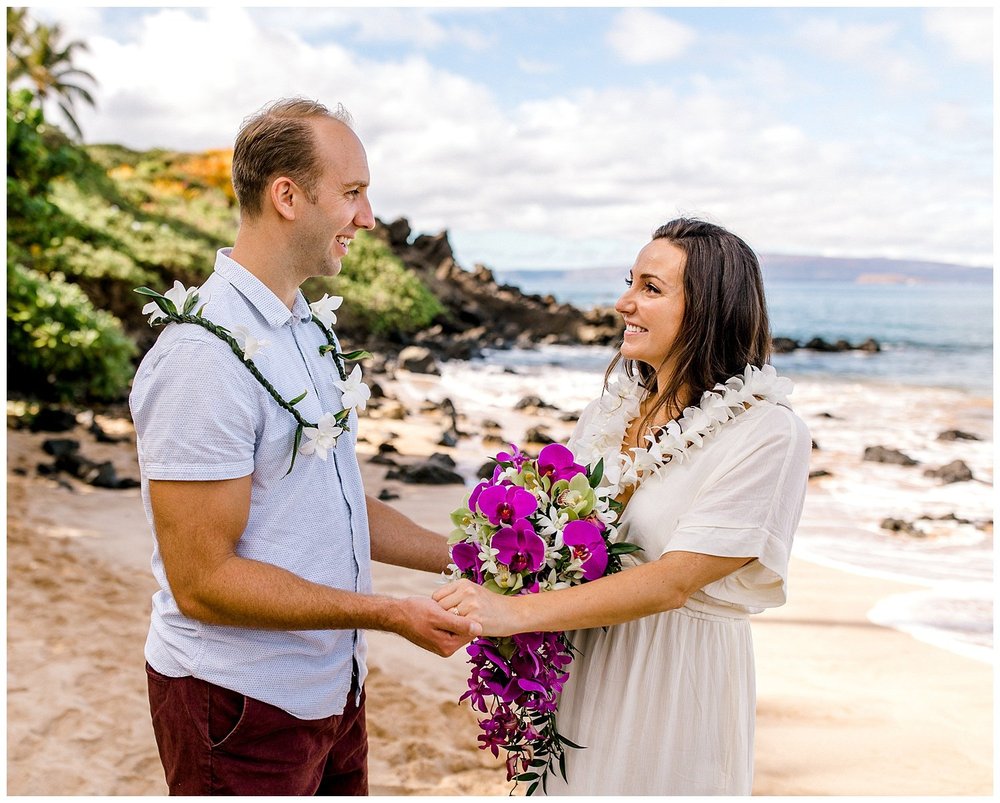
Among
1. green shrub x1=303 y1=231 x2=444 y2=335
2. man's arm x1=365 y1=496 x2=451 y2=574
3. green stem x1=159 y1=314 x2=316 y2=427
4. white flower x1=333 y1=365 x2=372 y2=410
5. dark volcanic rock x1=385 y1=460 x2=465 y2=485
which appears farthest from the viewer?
green shrub x1=303 y1=231 x2=444 y2=335

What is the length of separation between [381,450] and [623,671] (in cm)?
1047

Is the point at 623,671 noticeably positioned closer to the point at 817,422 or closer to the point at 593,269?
the point at 817,422

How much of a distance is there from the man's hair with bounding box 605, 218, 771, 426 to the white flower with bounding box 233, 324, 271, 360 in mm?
1225

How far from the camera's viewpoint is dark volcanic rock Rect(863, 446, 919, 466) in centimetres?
1532

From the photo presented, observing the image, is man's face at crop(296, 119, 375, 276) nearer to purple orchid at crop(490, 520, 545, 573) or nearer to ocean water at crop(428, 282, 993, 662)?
purple orchid at crop(490, 520, 545, 573)

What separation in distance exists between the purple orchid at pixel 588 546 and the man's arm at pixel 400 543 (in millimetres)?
770

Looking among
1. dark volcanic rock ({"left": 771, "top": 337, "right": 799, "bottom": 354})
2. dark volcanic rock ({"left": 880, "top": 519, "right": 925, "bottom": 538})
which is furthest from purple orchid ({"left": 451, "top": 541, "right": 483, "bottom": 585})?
dark volcanic rock ({"left": 771, "top": 337, "right": 799, "bottom": 354})

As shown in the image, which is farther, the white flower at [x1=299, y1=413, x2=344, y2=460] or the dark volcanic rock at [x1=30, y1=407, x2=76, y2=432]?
the dark volcanic rock at [x1=30, y1=407, x2=76, y2=432]

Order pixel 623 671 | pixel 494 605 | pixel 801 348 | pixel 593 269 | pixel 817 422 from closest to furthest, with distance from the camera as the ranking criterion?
pixel 494 605 < pixel 623 671 < pixel 817 422 < pixel 801 348 < pixel 593 269

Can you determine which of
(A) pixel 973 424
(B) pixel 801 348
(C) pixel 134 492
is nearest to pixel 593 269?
(B) pixel 801 348

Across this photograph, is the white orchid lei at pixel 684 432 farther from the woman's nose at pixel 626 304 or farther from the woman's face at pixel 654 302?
the woman's nose at pixel 626 304

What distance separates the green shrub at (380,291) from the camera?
1208 inches

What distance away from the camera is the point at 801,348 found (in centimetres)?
4000

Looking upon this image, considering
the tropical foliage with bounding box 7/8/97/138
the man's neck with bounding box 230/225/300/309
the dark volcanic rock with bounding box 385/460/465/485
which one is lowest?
the dark volcanic rock with bounding box 385/460/465/485
